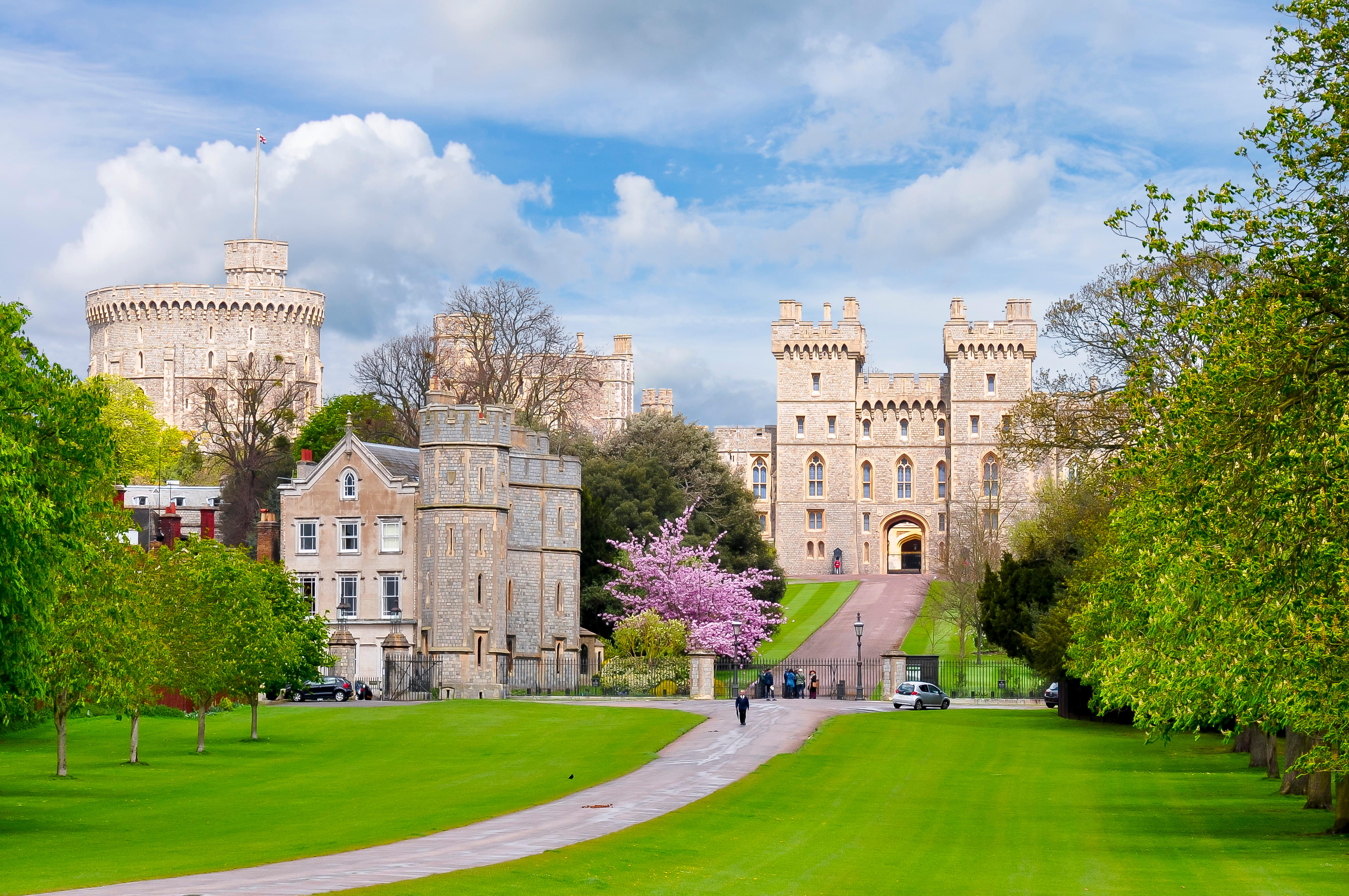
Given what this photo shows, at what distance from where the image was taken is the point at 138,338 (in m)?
126

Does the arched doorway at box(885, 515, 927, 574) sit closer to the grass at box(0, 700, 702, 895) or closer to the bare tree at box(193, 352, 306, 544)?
the bare tree at box(193, 352, 306, 544)

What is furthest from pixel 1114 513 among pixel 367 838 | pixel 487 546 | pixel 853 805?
pixel 487 546

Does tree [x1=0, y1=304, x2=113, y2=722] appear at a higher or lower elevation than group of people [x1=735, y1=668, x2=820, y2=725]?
higher

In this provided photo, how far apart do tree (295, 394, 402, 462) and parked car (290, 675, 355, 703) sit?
20926mm

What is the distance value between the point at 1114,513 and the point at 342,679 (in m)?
33.4

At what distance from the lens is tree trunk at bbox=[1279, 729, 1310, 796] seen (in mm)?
25094

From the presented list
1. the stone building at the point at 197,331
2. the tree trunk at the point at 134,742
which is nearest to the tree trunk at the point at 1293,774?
the tree trunk at the point at 134,742

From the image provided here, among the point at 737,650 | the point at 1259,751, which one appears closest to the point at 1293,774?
the point at 1259,751

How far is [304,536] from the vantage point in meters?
55.6

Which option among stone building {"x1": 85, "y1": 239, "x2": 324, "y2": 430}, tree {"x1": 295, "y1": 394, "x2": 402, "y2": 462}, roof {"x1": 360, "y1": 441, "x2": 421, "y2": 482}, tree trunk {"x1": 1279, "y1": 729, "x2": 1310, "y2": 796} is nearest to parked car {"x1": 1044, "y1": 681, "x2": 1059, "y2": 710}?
roof {"x1": 360, "y1": 441, "x2": 421, "y2": 482}

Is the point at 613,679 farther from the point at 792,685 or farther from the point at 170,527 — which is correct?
the point at 170,527

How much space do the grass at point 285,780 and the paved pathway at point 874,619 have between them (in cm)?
2366

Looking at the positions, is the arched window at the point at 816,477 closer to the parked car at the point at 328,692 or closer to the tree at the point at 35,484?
the parked car at the point at 328,692

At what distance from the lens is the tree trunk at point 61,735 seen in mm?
27641
